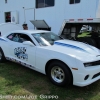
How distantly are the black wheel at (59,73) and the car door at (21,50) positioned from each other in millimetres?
719

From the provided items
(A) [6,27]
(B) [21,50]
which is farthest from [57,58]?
(A) [6,27]

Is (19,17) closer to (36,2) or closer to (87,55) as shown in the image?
(36,2)

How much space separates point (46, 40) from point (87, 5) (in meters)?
3.18

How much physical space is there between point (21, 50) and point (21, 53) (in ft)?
0.33

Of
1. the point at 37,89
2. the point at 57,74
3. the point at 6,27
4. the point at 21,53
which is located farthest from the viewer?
the point at 6,27

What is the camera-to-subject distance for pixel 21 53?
4.54m

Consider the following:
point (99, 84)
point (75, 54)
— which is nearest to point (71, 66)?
point (75, 54)

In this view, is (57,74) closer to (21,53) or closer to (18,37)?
(21,53)

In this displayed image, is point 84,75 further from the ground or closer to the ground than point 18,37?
closer to the ground

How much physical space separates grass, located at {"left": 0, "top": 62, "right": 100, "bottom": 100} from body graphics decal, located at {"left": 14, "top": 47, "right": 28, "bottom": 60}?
1.82ft

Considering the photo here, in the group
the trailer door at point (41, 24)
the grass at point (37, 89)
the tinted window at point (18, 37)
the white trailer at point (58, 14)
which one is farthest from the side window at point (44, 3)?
the grass at point (37, 89)

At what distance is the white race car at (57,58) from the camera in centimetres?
324

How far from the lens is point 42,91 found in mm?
3410

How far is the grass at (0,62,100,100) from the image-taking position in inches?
127
